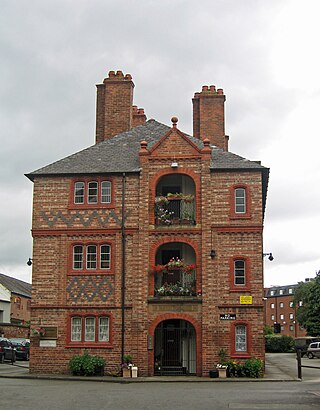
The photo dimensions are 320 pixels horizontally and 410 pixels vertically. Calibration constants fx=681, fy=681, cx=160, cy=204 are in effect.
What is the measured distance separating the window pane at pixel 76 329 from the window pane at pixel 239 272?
7.95 metres

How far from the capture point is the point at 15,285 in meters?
73.4

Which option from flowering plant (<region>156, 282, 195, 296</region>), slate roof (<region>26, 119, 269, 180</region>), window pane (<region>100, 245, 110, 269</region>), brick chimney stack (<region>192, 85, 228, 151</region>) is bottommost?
flowering plant (<region>156, 282, 195, 296</region>)

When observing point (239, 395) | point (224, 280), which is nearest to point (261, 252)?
point (224, 280)

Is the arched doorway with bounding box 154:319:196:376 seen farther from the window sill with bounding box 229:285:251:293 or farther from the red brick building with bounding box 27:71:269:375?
the window sill with bounding box 229:285:251:293

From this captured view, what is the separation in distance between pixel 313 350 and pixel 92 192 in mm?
32132

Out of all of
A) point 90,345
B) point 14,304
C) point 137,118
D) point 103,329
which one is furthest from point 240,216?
point 14,304

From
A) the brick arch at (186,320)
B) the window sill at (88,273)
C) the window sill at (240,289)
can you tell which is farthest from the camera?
the window sill at (88,273)

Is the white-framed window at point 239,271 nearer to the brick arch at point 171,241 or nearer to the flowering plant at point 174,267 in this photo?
the brick arch at point 171,241

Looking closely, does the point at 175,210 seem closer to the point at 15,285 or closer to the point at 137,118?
the point at 137,118

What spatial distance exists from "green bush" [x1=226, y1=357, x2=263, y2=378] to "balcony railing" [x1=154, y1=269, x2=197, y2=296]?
152 inches

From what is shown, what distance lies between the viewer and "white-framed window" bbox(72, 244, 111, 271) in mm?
33812

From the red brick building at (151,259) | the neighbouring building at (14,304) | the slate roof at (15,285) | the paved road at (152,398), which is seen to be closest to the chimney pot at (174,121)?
the red brick building at (151,259)

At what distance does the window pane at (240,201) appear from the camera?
1329 inches

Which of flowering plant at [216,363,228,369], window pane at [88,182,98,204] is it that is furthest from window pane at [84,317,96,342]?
flowering plant at [216,363,228,369]
